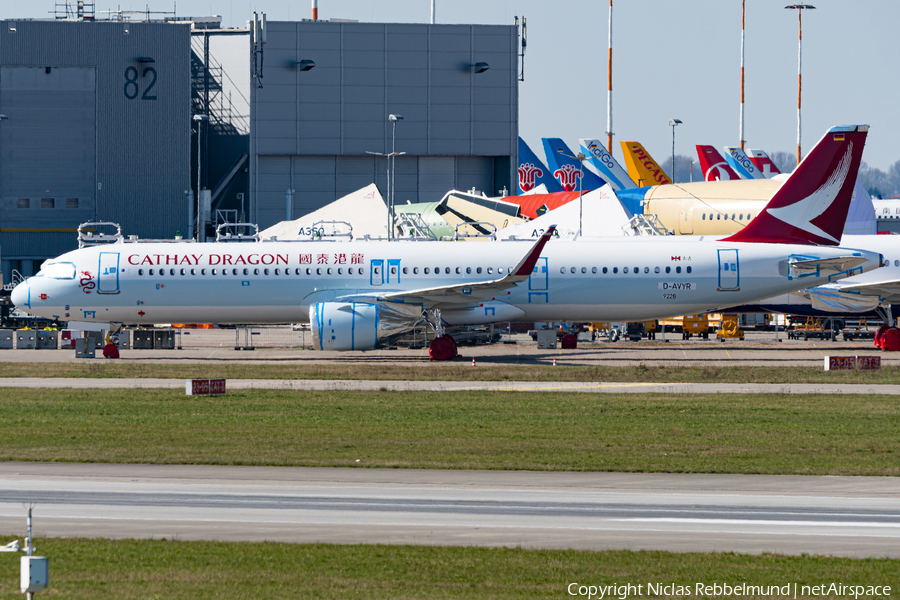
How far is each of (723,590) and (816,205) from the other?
36.2 m

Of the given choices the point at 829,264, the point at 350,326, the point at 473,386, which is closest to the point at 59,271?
the point at 350,326

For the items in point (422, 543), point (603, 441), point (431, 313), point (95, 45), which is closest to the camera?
point (422, 543)

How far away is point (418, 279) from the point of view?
140 feet

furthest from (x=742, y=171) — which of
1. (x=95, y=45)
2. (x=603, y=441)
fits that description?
(x=603, y=441)

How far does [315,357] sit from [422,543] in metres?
32.5

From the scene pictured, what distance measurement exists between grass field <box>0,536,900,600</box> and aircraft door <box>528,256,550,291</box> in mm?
30517

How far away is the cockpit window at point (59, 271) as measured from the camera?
140 ft

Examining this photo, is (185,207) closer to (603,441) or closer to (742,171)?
(742,171)

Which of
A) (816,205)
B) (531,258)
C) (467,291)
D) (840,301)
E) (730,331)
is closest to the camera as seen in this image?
(531,258)

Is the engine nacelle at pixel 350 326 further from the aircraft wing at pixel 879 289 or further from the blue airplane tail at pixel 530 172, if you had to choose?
the blue airplane tail at pixel 530 172

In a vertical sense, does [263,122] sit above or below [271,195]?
above

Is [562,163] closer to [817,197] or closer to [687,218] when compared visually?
[687,218]

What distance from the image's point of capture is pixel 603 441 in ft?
68.8

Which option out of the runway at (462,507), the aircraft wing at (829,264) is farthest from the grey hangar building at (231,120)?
the runway at (462,507)
